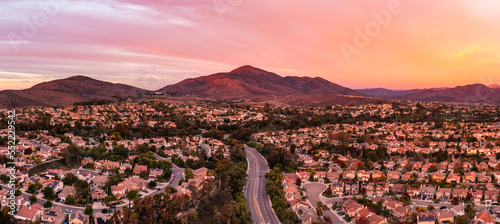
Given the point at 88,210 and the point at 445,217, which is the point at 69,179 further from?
the point at 445,217

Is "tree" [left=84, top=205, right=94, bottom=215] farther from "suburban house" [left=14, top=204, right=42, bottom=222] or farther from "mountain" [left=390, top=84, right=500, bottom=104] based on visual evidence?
"mountain" [left=390, top=84, right=500, bottom=104]

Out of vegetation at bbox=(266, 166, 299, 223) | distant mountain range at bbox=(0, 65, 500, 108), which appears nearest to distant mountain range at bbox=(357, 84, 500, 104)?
distant mountain range at bbox=(0, 65, 500, 108)

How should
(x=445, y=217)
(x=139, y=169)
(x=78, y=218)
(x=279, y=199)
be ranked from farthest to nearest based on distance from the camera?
(x=139, y=169) → (x=279, y=199) → (x=445, y=217) → (x=78, y=218)

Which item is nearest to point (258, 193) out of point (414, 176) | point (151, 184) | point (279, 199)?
point (279, 199)

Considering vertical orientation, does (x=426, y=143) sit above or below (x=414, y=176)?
above

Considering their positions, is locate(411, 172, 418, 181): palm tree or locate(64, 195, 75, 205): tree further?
locate(411, 172, 418, 181): palm tree

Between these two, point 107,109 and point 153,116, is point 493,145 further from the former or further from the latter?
point 107,109

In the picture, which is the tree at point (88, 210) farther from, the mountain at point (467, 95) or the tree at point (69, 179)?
the mountain at point (467, 95)
